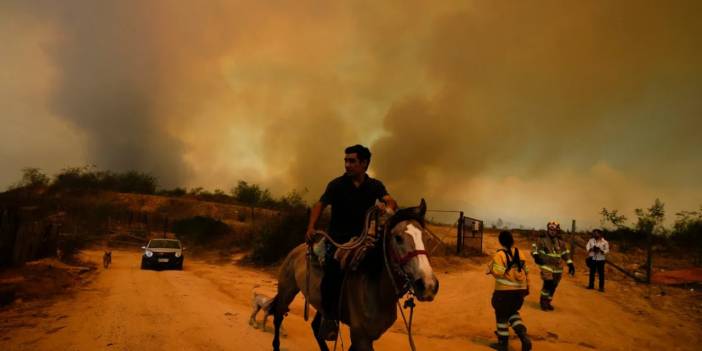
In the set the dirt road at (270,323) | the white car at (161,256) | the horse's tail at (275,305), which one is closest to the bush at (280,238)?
the white car at (161,256)

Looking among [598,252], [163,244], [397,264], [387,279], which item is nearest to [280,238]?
[163,244]

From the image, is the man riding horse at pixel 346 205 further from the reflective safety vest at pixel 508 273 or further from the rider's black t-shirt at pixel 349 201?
the reflective safety vest at pixel 508 273

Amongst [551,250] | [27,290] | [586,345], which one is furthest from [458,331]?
[27,290]

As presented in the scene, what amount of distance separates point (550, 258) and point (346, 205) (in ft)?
26.3

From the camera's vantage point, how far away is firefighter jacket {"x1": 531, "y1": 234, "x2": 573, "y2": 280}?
9.62 m

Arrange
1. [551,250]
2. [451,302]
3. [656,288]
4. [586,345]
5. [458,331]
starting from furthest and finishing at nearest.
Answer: [656,288]
[451,302]
[551,250]
[458,331]
[586,345]

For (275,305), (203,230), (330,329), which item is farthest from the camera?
(203,230)

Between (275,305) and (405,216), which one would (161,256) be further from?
(405,216)

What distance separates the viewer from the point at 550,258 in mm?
9656

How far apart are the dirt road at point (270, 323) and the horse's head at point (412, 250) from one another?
3861 millimetres

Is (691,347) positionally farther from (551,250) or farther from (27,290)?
(27,290)

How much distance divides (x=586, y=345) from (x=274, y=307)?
6433 millimetres

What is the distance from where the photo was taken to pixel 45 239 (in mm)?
17984

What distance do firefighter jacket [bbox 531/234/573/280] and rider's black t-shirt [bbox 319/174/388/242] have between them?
742 cm
